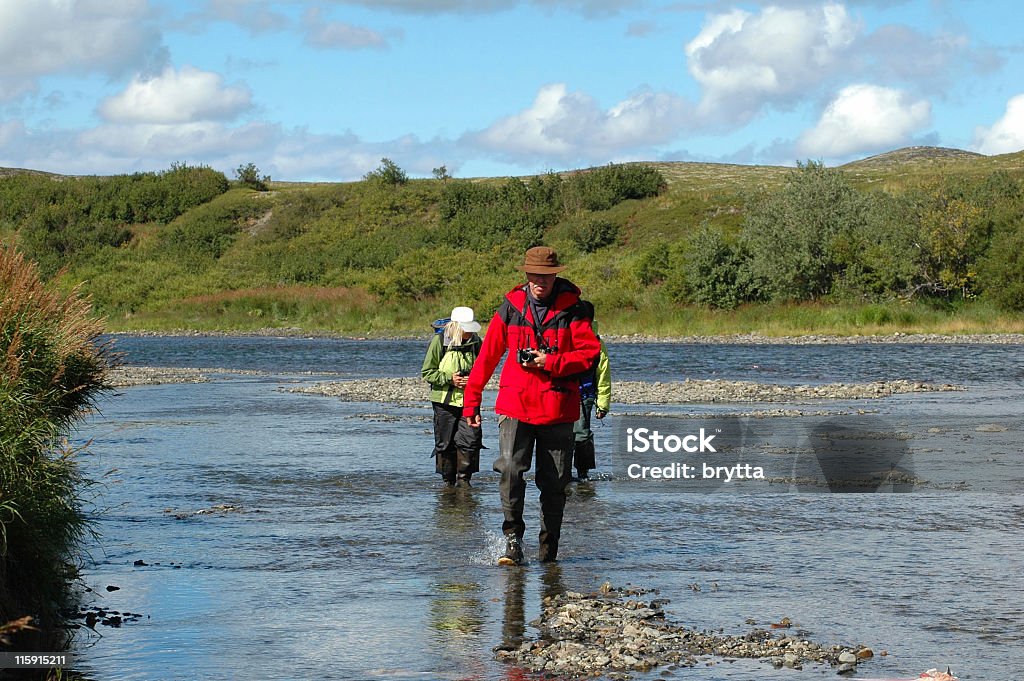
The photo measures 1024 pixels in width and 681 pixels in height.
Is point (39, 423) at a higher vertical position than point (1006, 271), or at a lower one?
lower

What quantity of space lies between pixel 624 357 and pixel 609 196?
151 feet

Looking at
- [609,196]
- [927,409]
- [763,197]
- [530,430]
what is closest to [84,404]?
[530,430]

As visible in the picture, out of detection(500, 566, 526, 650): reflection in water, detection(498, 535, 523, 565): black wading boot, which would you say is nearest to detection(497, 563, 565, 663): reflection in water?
detection(500, 566, 526, 650): reflection in water

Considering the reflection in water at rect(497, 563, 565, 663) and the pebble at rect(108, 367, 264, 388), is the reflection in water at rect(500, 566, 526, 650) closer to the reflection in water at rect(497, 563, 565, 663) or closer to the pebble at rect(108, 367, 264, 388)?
the reflection in water at rect(497, 563, 565, 663)

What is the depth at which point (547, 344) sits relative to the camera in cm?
872

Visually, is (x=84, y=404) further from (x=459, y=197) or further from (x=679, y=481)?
(x=459, y=197)

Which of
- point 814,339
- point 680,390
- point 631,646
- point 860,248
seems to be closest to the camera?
point 631,646

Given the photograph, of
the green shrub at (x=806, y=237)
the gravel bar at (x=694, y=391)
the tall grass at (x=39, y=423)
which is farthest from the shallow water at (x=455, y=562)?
the green shrub at (x=806, y=237)

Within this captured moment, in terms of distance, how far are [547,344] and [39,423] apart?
3269mm

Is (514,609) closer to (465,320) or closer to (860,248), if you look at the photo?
(465,320)

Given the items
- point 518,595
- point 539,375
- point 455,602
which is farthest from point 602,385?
point 455,602

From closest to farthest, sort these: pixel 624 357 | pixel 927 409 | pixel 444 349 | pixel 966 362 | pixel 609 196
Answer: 1. pixel 444 349
2. pixel 927 409
3. pixel 966 362
4. pixel 624 357
5. pixel 609 196

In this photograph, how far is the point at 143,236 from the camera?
3797 inches

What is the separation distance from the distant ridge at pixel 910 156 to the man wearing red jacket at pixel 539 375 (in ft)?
397
